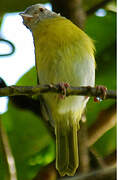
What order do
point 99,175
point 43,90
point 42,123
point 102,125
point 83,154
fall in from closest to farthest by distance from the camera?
point 99,175 < point 43,90 < point 83,154 < point 102,125 < point 42,123

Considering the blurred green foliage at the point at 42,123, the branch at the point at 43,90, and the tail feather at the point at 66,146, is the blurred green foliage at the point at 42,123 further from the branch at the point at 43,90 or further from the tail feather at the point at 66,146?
the branch at the point at 43,90

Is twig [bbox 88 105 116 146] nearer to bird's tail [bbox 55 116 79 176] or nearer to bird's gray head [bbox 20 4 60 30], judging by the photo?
bird's tail [bbox 55 116 79 176]

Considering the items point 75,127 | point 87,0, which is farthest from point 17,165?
point 87,0

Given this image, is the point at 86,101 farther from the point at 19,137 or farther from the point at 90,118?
the point at 19,137

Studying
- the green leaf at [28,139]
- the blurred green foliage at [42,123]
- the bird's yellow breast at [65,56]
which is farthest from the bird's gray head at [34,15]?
the green leaf at [28,139]

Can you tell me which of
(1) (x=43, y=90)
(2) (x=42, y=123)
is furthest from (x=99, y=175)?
(2) (x=42, y=123)

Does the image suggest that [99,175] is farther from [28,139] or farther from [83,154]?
[28,139]

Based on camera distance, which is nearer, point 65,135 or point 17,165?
point 17,165
